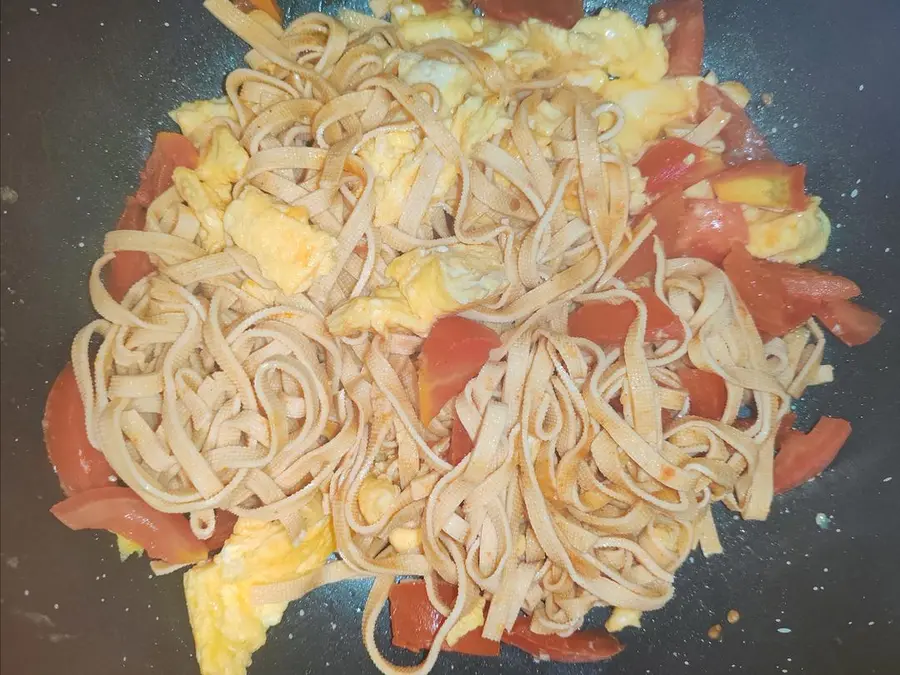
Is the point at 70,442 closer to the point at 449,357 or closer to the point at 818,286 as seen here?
the point at 449,357

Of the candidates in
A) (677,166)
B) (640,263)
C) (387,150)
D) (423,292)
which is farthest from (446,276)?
(677,166)

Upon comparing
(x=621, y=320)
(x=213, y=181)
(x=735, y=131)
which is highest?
(x=735, y=131)

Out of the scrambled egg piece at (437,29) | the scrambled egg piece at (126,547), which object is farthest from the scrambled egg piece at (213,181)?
the scrambled egg piece at (126,547)

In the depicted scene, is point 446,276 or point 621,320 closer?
point 446,276

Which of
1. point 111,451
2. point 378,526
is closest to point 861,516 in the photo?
point 378,526

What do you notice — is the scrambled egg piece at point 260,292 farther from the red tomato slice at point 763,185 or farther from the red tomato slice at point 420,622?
the red tomato slice at point 763,185

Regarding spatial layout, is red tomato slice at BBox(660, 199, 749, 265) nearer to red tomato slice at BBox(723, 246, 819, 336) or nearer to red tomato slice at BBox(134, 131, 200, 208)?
red tomato slice at BBox(723, 246, 819, 336)
